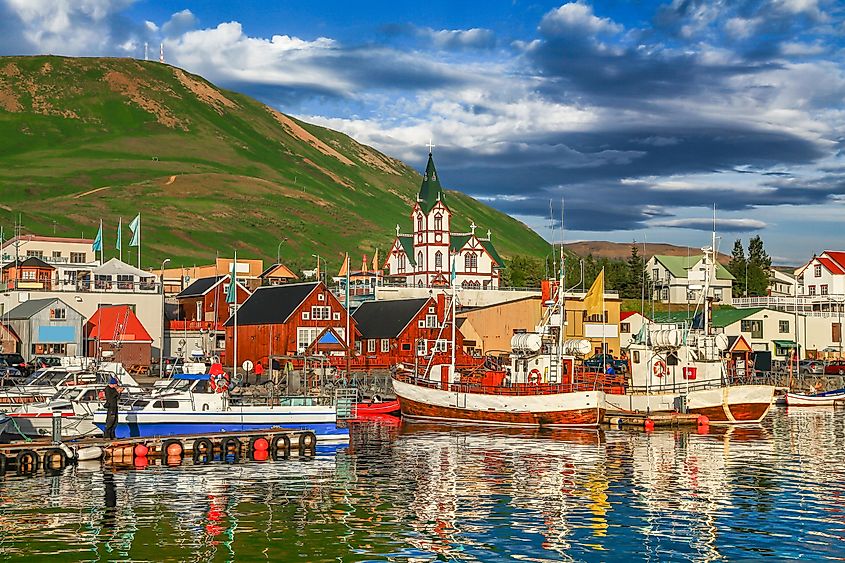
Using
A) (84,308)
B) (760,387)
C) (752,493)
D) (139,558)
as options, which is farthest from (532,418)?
(84,308)

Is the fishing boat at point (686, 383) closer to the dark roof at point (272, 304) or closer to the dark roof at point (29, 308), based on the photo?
the dark roof at point (272, 304)

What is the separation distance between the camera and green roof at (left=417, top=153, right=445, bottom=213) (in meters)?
164

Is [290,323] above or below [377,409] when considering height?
above

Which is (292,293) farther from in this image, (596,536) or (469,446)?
(596,536)

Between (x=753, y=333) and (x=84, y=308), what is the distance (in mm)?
69386

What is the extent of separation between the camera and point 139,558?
28.5 meters

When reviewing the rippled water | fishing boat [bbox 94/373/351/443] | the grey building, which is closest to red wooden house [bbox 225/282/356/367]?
the grey building

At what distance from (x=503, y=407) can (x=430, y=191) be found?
10257 cm

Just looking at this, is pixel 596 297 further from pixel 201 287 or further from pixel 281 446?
pixel 201 287

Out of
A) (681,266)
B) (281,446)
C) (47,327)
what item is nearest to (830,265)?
(681,266)

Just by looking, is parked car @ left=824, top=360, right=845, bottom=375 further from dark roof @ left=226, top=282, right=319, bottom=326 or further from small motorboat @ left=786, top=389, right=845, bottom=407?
dark roof @ left=226, top=282, right=319, bottom=326

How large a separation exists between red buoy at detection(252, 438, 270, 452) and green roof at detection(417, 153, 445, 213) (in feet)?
373

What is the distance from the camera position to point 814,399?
281 feet

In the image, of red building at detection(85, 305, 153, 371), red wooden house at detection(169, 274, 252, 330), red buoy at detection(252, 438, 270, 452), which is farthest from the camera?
red wooden house at detection(169, 274, 252, 330)
